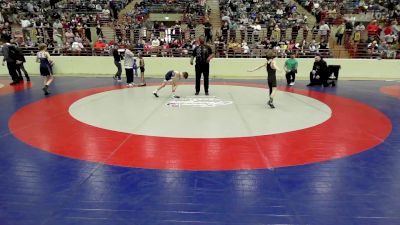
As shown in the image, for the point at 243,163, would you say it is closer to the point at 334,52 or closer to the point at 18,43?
the point at 334,52

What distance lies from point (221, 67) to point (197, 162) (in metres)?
11.8

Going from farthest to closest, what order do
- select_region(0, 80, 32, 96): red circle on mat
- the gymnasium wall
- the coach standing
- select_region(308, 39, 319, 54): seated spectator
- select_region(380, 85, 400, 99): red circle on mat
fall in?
1. select_region(308, 39, 319, 54): seated spectator
2. the gymnasium wall
3. select_region(380, 85, 400, 99): red circle on mat
4. select_region(0, 80, 32, 96): red circle on mat
5. the coach standing

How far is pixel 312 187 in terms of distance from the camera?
182 inches

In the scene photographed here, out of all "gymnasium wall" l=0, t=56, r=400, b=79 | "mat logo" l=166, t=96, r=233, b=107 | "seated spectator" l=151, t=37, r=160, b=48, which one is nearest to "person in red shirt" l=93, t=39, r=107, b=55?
"gymnasium wall" l=0, t=56, r=400, b=79

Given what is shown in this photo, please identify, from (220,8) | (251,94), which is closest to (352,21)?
(220,8)

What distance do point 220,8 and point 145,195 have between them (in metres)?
20.0

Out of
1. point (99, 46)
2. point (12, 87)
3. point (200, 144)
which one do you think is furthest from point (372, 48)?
point (12, 87)

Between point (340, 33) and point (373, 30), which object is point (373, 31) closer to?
point (373, 30)

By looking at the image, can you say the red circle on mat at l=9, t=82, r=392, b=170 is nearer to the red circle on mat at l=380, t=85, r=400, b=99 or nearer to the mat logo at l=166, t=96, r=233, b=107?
the mat logo at l=166, t=96, r=233, b=107

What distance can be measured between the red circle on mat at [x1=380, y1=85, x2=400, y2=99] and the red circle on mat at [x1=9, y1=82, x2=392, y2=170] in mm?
4192

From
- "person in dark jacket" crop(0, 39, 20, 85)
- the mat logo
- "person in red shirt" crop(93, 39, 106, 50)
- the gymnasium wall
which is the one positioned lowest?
the mat logo

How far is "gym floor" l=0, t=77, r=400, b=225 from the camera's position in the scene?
157 inches

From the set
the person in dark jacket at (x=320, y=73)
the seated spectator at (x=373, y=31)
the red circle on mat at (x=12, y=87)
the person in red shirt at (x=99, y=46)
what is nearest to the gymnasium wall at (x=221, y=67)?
the person in red shirt at (x=99, y=46)

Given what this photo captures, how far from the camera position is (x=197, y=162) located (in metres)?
5.45
